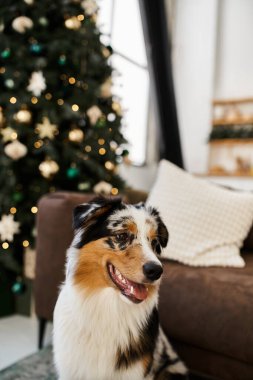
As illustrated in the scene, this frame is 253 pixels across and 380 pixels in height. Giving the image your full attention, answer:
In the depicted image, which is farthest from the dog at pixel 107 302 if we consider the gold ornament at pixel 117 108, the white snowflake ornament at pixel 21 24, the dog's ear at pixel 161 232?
the gold ornament at pixel 117 108

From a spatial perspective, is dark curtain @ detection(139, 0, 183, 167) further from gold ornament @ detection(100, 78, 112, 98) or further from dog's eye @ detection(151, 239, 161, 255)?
dog's eye @ detection(151, 239, 161, 255)

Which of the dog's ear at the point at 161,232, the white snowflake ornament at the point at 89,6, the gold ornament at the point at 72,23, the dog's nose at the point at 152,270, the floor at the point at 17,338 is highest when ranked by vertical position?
the white snowflake ornament at the point at 89,6

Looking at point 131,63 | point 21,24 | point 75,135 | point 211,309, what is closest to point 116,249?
point 211,309

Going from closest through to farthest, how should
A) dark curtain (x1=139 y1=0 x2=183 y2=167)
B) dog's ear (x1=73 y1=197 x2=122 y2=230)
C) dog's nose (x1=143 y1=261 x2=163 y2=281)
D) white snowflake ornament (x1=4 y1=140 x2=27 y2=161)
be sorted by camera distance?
dog's nose (x1=143 y1=261 x2=163 y2=281) < dog's ear (x1=73 y1=197 x2=122 y2=230) < white snowflake ornament (x1=4 y1=140 x2=27 y2=161) < dark curtain (x1=139 y1=0 x2=183 y2=167)

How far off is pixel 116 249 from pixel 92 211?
17 centimetres

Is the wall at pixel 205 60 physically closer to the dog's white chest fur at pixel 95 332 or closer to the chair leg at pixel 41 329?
the chair leg at pixel 41 329

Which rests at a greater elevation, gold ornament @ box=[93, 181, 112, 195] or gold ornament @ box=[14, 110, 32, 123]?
gold ornament @ box=[14, 110, 32, 123]

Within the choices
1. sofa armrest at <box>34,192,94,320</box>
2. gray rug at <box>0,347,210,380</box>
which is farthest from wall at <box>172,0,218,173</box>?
gray rug at <box>0,347,210,380</box>

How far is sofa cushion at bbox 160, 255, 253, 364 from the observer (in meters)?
1.60

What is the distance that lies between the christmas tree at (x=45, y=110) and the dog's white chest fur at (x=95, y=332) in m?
1.42

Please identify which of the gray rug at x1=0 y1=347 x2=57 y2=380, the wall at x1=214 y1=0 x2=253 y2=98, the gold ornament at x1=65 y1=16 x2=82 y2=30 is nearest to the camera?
the gray rug at x1=0 y1=347 x2=57 y2=380

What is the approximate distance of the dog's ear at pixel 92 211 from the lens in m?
1.34

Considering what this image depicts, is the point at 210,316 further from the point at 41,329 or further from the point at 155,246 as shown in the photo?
the point at 41,329

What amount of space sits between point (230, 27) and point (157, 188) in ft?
16.3
